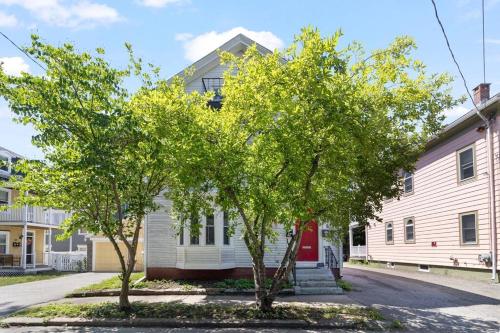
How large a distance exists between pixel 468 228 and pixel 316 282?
7555 mm

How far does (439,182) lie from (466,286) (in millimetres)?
6194

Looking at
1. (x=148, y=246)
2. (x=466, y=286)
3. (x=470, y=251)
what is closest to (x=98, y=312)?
(x=148, y=246)

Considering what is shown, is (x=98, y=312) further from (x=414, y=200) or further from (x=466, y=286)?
(x=414, y=200)

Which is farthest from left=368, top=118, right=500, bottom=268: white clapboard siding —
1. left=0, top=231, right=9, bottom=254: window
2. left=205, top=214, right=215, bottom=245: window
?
left=0, top=231, right=9, bottom=254: window

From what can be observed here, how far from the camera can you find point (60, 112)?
36.0 feet

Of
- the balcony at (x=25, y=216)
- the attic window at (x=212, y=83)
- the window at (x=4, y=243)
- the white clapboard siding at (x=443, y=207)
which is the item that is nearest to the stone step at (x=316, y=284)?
the white clapboard siding at (x=443, y=207)

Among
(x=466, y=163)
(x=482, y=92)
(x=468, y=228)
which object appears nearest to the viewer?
(x=482, y=92)

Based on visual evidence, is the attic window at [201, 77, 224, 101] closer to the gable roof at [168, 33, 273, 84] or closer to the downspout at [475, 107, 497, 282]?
the gable roof at [168, 33, 273, 84]

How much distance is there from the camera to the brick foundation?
702 inches

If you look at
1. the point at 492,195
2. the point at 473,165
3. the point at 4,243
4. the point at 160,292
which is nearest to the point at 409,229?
the point at 473,165

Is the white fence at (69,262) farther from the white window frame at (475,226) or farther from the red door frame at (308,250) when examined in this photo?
the white window frame at (475,226)

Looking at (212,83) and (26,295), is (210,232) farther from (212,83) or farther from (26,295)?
(26,295)

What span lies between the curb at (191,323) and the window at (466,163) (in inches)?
413

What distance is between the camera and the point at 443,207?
21.5 metres
